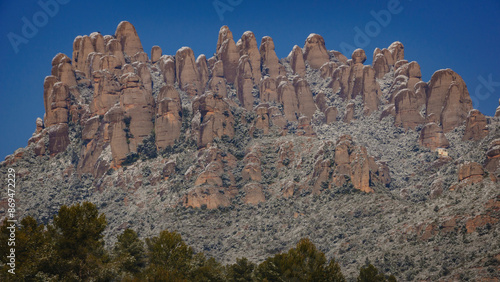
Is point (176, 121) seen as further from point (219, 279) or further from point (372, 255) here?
point (219, 279)

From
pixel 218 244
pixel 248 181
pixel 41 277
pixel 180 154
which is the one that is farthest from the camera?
pixel 180 154

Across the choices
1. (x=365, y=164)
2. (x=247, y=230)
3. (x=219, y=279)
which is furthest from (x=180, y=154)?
(x=219, y=279)

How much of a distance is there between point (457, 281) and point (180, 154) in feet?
328

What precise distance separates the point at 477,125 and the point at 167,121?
285ft

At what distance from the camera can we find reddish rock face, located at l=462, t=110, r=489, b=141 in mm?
188875

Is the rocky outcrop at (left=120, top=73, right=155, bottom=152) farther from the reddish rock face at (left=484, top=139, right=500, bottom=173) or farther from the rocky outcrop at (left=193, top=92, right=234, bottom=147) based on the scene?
the reddish rock face at (left=484, top=139, right=500, bottom=173)

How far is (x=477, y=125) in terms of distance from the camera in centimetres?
18962

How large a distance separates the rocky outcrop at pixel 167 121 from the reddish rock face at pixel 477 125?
81912 millimetres

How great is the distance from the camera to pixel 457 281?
98938 millimetres

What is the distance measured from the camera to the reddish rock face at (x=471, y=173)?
129625mm

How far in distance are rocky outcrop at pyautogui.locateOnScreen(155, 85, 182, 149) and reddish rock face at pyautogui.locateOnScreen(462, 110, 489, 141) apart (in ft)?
269

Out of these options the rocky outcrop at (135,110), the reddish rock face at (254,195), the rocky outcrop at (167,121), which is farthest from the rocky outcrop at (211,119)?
the reddish rock face at (254,195)

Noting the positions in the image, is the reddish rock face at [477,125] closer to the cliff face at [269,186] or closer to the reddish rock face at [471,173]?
the cliff face at [269,186]

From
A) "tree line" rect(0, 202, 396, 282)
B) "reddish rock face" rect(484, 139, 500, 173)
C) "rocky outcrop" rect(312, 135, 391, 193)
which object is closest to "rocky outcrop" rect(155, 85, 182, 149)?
"rocky outcrop" rect(312, 135, 391, 193)
